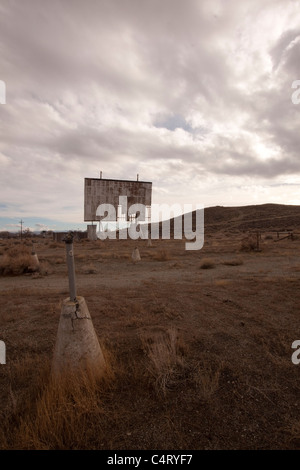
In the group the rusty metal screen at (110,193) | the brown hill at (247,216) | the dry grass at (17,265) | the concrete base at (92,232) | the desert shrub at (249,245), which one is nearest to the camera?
the dry grass at (17,265)

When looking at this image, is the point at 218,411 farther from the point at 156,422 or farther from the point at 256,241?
the point at 256,241

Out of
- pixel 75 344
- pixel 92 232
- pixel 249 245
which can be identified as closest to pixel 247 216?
pixel 92 232

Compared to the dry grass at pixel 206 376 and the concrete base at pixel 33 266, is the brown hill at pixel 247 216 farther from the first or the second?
the dry grass at pixel 206 376

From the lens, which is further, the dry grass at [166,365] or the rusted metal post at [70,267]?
the rusted metal post at [70,267]

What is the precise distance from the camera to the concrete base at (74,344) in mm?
2709

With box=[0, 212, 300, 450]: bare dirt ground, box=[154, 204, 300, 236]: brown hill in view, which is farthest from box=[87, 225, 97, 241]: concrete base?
box=[154, 204, 300, 236]: brown hill

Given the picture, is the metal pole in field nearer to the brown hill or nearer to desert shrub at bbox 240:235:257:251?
desert shrub at bbox 240:235:257:251

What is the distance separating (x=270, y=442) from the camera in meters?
1.98

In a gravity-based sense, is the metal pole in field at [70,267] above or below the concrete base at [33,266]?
above

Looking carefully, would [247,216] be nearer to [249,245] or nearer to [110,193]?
[110,193]

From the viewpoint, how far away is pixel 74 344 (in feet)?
8.96

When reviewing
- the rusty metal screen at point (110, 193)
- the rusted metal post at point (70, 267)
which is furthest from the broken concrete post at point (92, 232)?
the rusted metal post at point (70, 267)

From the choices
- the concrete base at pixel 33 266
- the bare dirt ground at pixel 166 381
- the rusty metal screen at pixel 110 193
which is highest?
the rusty metal screen at pixel 110 193
